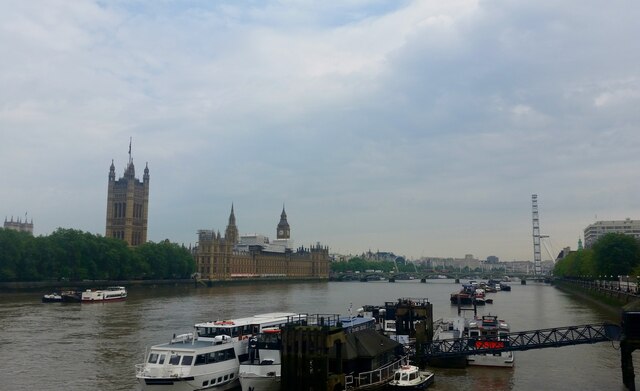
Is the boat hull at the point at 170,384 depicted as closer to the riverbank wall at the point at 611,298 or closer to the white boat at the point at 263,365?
the white boat at the point at 263,365

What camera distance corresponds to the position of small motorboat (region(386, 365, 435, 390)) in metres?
33.6

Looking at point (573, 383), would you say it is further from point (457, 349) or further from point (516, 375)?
point (457, 349)

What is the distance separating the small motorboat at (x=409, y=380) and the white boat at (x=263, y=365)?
6764 mm

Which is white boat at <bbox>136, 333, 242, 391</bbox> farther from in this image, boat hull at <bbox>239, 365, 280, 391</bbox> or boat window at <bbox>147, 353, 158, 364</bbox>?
boat hull at <bbox>239, 365, 280, 391</bbox>

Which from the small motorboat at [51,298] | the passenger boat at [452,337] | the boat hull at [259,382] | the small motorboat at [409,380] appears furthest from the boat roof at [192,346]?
the small motorboat at [51,298]

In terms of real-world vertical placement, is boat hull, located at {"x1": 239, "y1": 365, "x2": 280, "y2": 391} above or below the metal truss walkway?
below

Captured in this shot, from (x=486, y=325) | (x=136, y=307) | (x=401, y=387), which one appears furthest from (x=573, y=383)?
(x=136, y=307)

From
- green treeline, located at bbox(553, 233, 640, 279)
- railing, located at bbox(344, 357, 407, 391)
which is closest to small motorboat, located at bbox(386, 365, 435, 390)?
railing, located at bbox(344, 357, 407, 391)

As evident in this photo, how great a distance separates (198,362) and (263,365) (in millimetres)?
3597

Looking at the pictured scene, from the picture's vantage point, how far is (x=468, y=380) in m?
38.2

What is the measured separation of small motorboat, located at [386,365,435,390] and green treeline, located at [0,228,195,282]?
310 ft

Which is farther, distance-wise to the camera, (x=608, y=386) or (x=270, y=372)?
(x=608, y=386)

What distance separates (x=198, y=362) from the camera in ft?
106

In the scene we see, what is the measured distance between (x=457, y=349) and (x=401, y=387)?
9.00 meters
